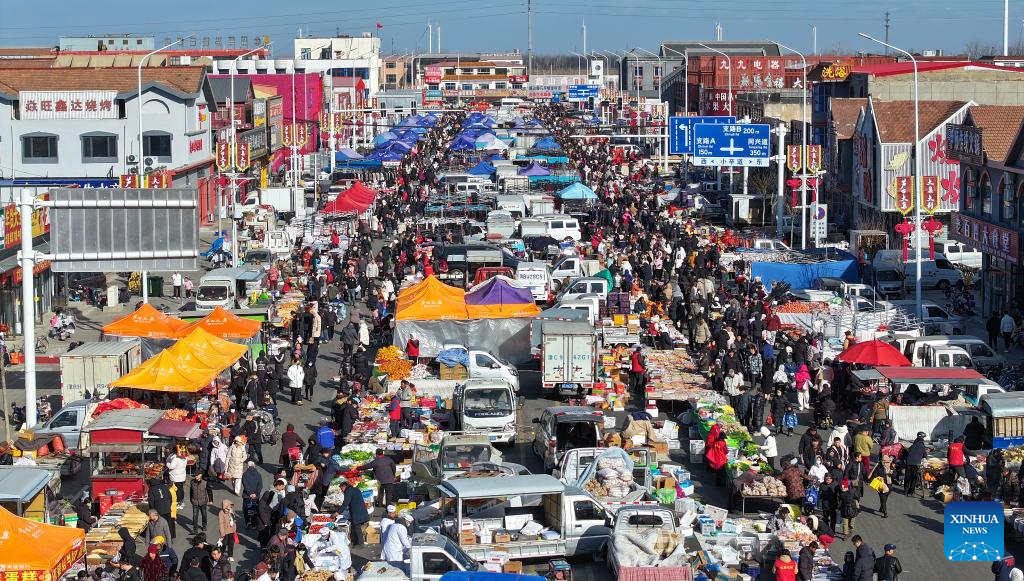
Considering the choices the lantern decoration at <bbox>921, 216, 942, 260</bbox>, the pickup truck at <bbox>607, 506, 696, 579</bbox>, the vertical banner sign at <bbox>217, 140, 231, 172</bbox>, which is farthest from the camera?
the vertical banner sign at <bbox>217, 140, 231, 172</bbox>

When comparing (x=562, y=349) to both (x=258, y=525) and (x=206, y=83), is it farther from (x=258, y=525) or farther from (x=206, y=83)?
(x=206, y=83)

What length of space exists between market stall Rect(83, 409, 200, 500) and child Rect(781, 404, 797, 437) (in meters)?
11.3

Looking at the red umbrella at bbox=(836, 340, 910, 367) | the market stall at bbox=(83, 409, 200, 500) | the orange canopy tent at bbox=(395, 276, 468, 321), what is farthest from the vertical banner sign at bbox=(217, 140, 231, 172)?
the market stall at bbox=(83, 409, 200, 500)

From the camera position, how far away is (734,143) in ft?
208

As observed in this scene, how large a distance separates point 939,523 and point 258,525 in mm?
10201

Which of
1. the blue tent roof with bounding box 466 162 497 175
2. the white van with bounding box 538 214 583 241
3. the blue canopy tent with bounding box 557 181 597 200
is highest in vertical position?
the blue tent roof with bounding box 466 162 497 175

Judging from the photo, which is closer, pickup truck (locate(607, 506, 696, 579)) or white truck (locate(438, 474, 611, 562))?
pickup truck (locate(607, 506, 696, 579))

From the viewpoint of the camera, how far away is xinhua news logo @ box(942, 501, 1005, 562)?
51.4 feet

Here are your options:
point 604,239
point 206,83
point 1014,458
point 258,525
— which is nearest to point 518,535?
point 258,525

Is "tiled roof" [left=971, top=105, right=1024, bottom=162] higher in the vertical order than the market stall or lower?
higher

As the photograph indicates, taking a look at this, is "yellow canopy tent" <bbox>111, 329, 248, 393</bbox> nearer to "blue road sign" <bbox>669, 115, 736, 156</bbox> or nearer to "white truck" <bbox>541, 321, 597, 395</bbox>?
"white truck" <bbox>541, 321, 597, 395</bbox>

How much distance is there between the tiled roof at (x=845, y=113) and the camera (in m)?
64.2

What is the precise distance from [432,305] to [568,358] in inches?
186

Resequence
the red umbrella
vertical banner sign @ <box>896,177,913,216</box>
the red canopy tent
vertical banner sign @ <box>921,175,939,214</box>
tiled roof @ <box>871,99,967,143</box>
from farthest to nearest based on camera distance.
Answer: the red canopy tent, tiled roof @ <box>871,99,967,143</box>, vertical banner sign @ <box>896,177,913,216</box>, vertical banner sign @ <box>921,175,939,214</box>, the red umbrella
